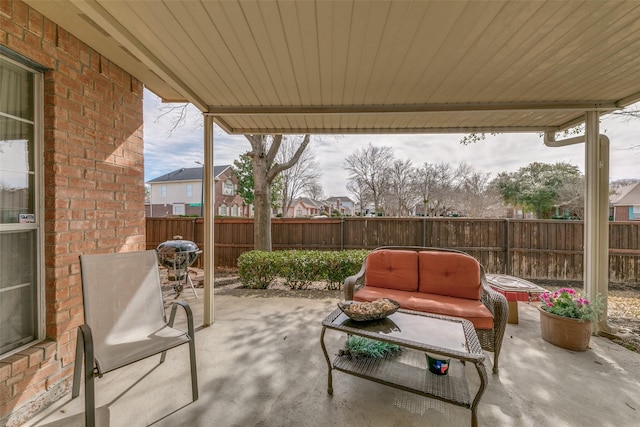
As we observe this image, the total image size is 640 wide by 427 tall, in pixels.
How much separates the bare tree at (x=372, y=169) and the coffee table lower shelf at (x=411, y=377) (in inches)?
581

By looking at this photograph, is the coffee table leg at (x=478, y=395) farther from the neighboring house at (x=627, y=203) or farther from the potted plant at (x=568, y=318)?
the neighboring house at (x=627, y=203)

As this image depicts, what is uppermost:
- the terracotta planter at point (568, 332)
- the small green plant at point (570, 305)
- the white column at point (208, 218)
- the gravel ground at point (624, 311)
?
the white column at point (208, 218)

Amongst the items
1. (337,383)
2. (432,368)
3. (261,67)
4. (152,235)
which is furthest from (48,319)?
(152,235)

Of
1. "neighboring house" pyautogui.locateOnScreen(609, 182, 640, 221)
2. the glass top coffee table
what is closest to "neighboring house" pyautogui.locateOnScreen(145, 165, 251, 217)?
the glass top coffee table

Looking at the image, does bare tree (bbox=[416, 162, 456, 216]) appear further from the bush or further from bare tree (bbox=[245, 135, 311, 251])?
the bush

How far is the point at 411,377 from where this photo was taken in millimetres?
2002

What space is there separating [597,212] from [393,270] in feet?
8.55

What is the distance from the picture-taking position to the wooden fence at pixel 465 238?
5633mm

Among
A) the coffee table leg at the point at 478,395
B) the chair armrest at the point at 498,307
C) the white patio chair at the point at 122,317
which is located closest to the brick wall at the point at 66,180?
the white patio chair at the point at 122,317

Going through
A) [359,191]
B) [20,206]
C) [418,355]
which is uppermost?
[359,191]

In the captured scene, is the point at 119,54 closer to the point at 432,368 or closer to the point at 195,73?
the point at 195,73

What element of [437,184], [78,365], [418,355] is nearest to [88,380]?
[78,365]

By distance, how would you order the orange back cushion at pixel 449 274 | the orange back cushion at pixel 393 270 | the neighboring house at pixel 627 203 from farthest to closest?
the neighboring house at pixel 627 203 → the orange back cushion at pixel 393 270 → the orange back cushion at pixel 449 274

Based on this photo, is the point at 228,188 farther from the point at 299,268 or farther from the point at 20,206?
the point at 20,206
